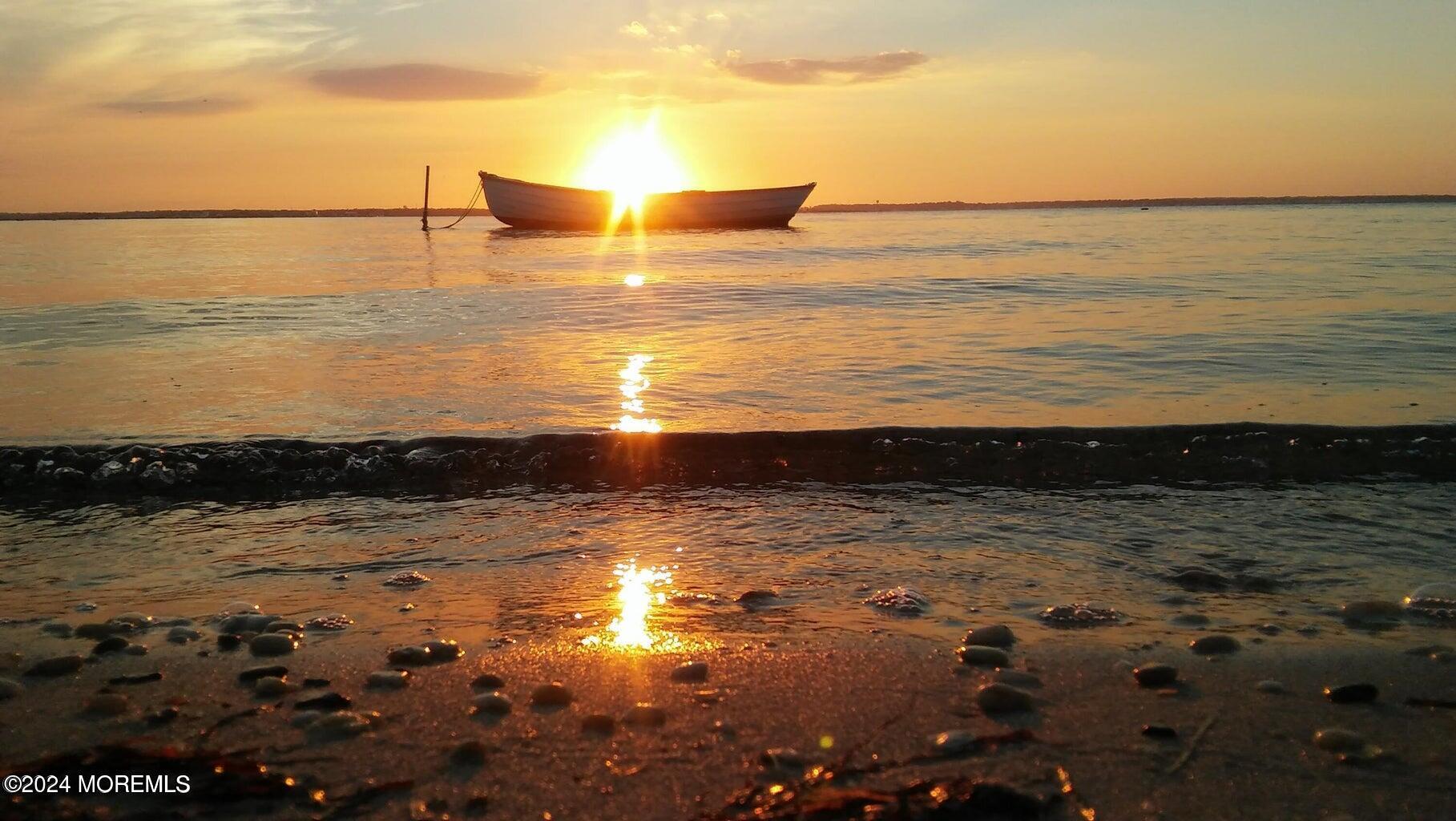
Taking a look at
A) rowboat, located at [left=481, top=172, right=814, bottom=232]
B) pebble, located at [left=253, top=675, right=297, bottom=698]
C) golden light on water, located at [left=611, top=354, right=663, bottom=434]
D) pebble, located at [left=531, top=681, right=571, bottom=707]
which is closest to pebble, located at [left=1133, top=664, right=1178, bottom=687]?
pebble, located at [left=531, top=681, right=571, bottom=707]

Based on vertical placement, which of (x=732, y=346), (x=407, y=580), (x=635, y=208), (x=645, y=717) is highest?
(x=635, y=208)

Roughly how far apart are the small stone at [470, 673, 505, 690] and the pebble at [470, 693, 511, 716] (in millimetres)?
123

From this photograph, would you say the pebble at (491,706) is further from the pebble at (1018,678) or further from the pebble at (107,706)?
the pebble at (1018,678)

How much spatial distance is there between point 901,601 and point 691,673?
108cm

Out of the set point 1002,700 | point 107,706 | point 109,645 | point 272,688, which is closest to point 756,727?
point 1002,700

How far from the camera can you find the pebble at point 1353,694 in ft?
9.66

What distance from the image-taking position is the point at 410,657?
331 cm

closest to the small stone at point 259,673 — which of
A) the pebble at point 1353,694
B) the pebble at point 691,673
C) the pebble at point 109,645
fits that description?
the pebble at point 109,645

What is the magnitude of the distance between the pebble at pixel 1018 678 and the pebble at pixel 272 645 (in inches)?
95.1

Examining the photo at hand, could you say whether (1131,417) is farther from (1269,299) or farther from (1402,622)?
(1269,299)

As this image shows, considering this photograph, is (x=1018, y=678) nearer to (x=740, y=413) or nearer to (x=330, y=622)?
(x=330, y=622)

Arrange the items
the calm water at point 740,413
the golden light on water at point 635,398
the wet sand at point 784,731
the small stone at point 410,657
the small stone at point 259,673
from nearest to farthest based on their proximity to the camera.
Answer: the wet sand at point 784,731 < the small stone at point 259,673 < the small stone at point 410,657 < the calm water at point 740,413 < the golden light on water at point 635,398

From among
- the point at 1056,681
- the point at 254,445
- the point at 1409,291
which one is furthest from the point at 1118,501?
the point at 1409,291

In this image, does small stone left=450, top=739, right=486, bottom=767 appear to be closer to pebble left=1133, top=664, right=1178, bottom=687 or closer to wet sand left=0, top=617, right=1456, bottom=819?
wet sand left=0, top=617, right=1456, bottom=819
